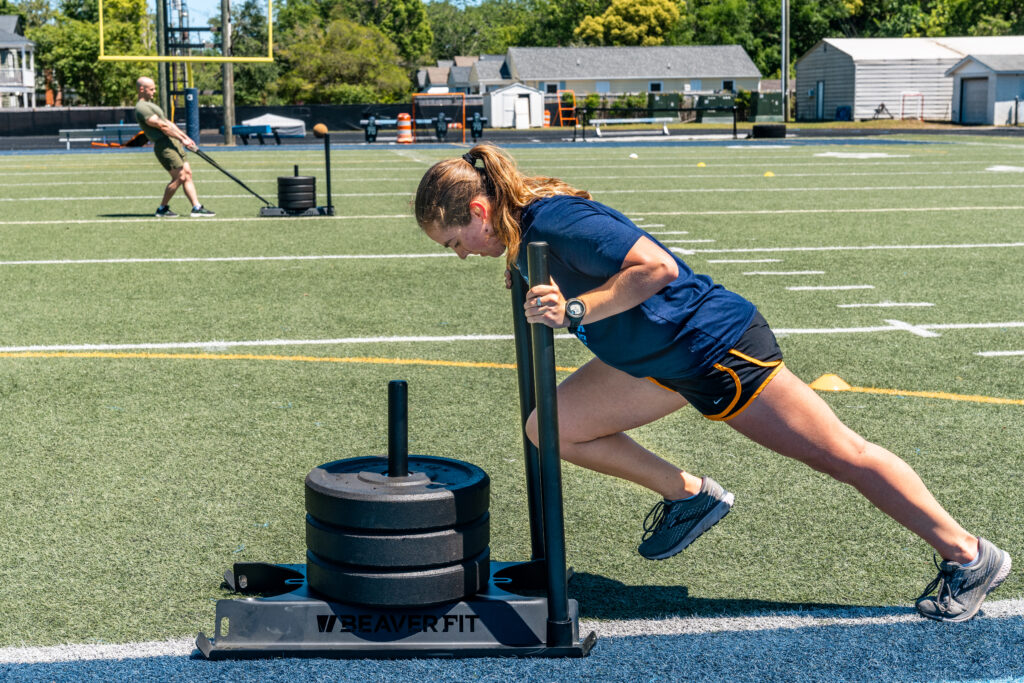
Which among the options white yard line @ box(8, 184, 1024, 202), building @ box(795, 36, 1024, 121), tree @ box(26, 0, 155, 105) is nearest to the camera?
white yard line @ box(8, 184, 1024, 202)

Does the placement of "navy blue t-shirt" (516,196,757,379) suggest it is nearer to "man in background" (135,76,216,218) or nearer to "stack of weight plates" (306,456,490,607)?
"stack of weight plates" (306,456,490,607)

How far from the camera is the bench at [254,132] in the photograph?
4078 centimetres

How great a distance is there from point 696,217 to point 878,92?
5288 cm

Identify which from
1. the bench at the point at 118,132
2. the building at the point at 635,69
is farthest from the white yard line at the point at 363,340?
the building at the point at 635,69

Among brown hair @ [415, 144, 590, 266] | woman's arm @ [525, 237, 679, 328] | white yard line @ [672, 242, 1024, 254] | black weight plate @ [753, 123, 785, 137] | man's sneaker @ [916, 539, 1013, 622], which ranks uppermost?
black weight plate @ [753, 123, 785, 137]

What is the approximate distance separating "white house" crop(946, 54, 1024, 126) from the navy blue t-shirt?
57467 millimetres

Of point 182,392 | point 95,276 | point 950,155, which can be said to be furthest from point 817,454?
point 950,155

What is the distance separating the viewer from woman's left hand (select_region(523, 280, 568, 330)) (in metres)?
2.99

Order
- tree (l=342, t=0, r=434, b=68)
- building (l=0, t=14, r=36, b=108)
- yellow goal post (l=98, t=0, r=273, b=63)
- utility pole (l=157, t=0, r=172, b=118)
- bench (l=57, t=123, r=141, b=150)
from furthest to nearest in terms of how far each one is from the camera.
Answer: tree (l=342, t=0, r=434, b=68)
building (l=0, t=14, r=36, b=108)
bench (l=57, t=123, r=141, b=150)
utility pole (l=157, t=0, r=172, b=118)
yellow goal post (l=98, t=0, r=273, b=63)

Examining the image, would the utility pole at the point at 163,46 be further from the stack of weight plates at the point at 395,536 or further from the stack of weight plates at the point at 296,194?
→ the stack of weight plates at the point at 395,536

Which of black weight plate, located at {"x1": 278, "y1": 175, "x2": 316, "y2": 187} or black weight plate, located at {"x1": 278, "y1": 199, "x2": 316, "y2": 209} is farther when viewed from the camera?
black weight plate, located at {"x1": 278, "y1": 175, "x2": 316, "y2": 187}

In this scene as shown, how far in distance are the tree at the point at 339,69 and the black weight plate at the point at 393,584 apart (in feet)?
257

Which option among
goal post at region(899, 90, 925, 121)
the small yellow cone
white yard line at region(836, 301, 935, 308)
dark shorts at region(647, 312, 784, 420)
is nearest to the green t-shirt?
white yard line at region(836, 301, 935, 308)

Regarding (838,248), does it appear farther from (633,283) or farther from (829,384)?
(633,283)
